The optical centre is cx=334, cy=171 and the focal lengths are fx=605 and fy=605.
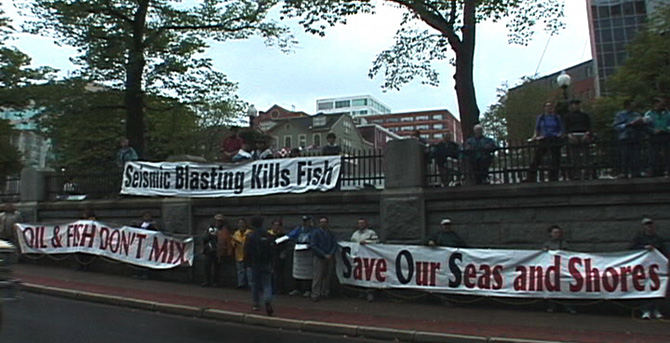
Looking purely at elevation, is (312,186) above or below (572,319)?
above

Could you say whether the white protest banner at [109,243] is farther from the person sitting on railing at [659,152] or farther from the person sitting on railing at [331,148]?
the person sitting on railing at [659,152]

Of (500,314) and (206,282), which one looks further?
(206,282)

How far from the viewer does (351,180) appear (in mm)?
13906

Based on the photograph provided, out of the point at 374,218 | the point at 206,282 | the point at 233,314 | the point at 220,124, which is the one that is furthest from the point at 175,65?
the point at 220,124

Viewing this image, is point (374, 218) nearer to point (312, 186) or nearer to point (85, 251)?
point (312, 186)

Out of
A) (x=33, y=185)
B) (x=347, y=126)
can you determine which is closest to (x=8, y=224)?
(x=33, y=185)

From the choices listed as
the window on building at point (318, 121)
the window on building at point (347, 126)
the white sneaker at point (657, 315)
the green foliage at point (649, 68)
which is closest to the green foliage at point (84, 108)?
the white sneaker at point (657, 315)

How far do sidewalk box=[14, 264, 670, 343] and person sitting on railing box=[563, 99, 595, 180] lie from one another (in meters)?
2.84

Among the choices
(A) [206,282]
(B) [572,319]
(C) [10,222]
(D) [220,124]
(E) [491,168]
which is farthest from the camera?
(D) [220,124]

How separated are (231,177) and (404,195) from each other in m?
4.60

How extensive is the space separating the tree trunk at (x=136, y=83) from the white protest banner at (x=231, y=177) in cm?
584

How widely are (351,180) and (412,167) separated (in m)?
1.60

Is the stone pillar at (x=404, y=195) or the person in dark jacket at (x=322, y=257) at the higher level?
the stone pillar at (x=404, y=195)

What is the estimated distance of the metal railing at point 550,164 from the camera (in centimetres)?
1126
